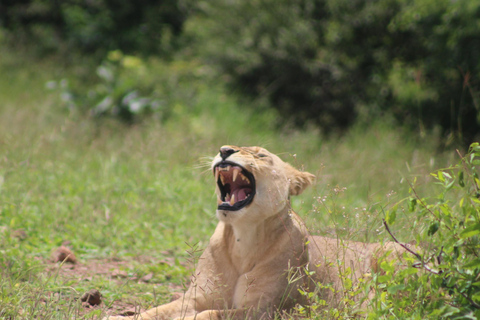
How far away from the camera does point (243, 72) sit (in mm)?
10766

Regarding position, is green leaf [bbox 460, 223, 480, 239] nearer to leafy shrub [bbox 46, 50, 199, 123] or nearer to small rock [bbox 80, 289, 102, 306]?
small rock [bbox 80, 289, 102, 306]

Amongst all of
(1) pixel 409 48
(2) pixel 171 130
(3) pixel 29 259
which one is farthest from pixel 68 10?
(3) pixel 29 259

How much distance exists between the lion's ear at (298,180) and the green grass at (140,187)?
0.11 meters

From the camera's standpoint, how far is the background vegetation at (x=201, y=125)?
13.7ft

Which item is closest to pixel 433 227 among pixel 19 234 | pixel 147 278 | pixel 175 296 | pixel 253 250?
pixel 253 250

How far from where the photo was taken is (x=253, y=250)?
3936mm

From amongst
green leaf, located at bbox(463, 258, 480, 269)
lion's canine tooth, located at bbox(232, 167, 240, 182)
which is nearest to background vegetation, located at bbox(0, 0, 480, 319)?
green leaf, located at bbox(463, 258, 480, 269)

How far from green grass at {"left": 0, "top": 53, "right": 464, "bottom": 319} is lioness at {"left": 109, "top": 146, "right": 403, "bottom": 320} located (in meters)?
0.18

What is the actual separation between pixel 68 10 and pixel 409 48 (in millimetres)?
7536

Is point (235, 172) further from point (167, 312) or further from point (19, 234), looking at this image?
point (19, 234)

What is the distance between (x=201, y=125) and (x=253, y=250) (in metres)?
5.36

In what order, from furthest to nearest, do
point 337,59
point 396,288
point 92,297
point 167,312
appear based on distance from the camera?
point 337,59 → point 92,297 → point 167,312 → point 396,288

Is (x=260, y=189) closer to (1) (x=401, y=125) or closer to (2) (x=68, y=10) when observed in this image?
(1) (x=401, y=125)

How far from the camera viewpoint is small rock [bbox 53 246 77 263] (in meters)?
4.76
